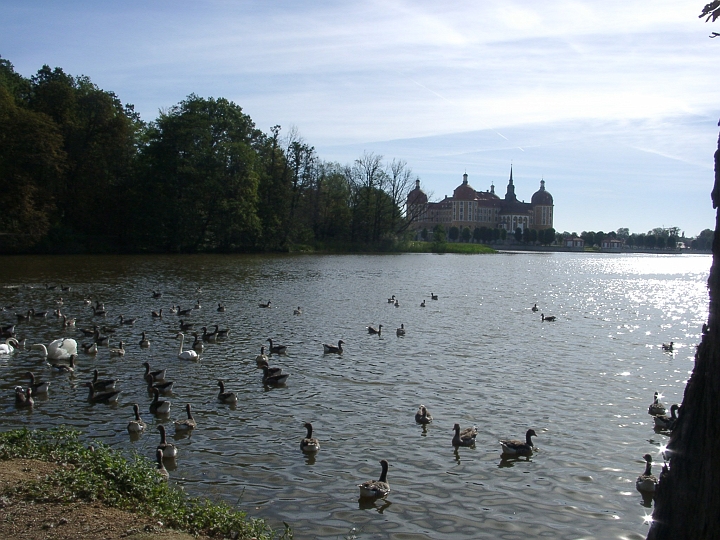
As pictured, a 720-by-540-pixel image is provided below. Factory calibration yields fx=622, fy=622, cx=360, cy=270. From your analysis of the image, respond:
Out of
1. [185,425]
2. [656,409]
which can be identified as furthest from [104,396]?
[656,409]

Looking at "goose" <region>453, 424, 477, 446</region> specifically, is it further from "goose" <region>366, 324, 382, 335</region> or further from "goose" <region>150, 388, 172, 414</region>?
"goose" <region>366, 324, 382, 335</region>

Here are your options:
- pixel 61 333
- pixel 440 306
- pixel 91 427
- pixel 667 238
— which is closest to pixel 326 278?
pixel 440 306

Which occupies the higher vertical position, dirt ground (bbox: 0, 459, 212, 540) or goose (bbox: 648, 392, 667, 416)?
dirt ground (bbox: 0, 459, 212, 540)

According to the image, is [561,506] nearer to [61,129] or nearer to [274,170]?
[61,129]

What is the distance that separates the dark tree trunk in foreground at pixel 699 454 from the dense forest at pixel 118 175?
2275 inches

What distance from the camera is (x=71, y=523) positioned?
6273mm

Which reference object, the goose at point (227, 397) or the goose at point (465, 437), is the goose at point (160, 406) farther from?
the goose at point (465, 437)

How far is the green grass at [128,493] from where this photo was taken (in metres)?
6.84

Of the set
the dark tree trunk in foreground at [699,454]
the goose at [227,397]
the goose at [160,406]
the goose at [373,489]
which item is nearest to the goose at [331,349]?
the goose at [227,397]

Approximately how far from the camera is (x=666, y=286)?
52.9 m

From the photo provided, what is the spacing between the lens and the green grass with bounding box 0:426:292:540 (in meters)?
6.84

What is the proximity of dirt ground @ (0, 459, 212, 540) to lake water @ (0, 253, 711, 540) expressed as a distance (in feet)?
6.71

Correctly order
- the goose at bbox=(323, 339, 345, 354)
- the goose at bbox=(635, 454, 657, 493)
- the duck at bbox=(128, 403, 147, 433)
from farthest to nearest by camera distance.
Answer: the goose at bbox=(323, 339, 345, 354), the duck at bbox=(128, 403, 147, 433), the goose at bbox=(635, 454, 657, 493)

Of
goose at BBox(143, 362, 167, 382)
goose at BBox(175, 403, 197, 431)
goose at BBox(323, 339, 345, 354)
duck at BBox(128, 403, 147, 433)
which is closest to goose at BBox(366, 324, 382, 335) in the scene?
goose at BBox(323, 339, 345, 354)
